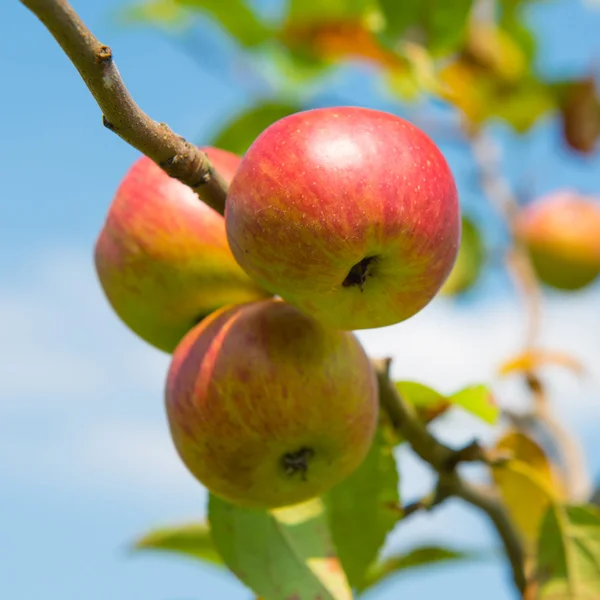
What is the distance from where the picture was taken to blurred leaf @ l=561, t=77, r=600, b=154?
87.0 inches

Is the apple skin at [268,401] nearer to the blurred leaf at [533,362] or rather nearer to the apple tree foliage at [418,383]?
the apple tree foliage at [418,383]

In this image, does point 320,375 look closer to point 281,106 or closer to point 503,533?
point 503,533

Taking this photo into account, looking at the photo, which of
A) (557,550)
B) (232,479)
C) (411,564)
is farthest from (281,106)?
(232,479)

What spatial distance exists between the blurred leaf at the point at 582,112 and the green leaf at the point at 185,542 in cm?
142

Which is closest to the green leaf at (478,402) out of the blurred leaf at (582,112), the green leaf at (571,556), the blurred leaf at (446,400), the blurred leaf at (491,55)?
the blurred leaf at (446,400)

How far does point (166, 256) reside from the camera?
942 mm

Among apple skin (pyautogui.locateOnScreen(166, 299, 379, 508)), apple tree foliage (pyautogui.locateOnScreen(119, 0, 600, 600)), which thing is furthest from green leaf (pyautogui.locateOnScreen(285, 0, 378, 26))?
apple skin (pyautogui.locateOnScreen(166, 299, 379, 508))

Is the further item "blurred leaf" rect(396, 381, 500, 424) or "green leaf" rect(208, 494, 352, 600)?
"blurred leaf" rect(396, 381, 500, 424)

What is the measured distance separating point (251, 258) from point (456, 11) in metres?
1.11

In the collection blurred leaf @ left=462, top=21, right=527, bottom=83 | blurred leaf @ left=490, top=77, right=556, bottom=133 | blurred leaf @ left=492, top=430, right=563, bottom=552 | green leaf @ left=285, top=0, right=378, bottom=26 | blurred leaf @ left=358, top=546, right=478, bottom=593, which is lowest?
blurred leaf @ left=358, top=546, right=478, bottom=593

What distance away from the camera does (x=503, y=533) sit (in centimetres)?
118

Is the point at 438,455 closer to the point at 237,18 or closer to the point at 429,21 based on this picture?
the point at 429,21

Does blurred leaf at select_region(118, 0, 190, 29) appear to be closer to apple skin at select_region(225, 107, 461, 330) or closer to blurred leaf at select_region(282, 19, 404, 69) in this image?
blurred leaf at select_region(282, 19, 404, 69)

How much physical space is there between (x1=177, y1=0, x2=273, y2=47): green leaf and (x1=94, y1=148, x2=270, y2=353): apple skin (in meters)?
1.19
